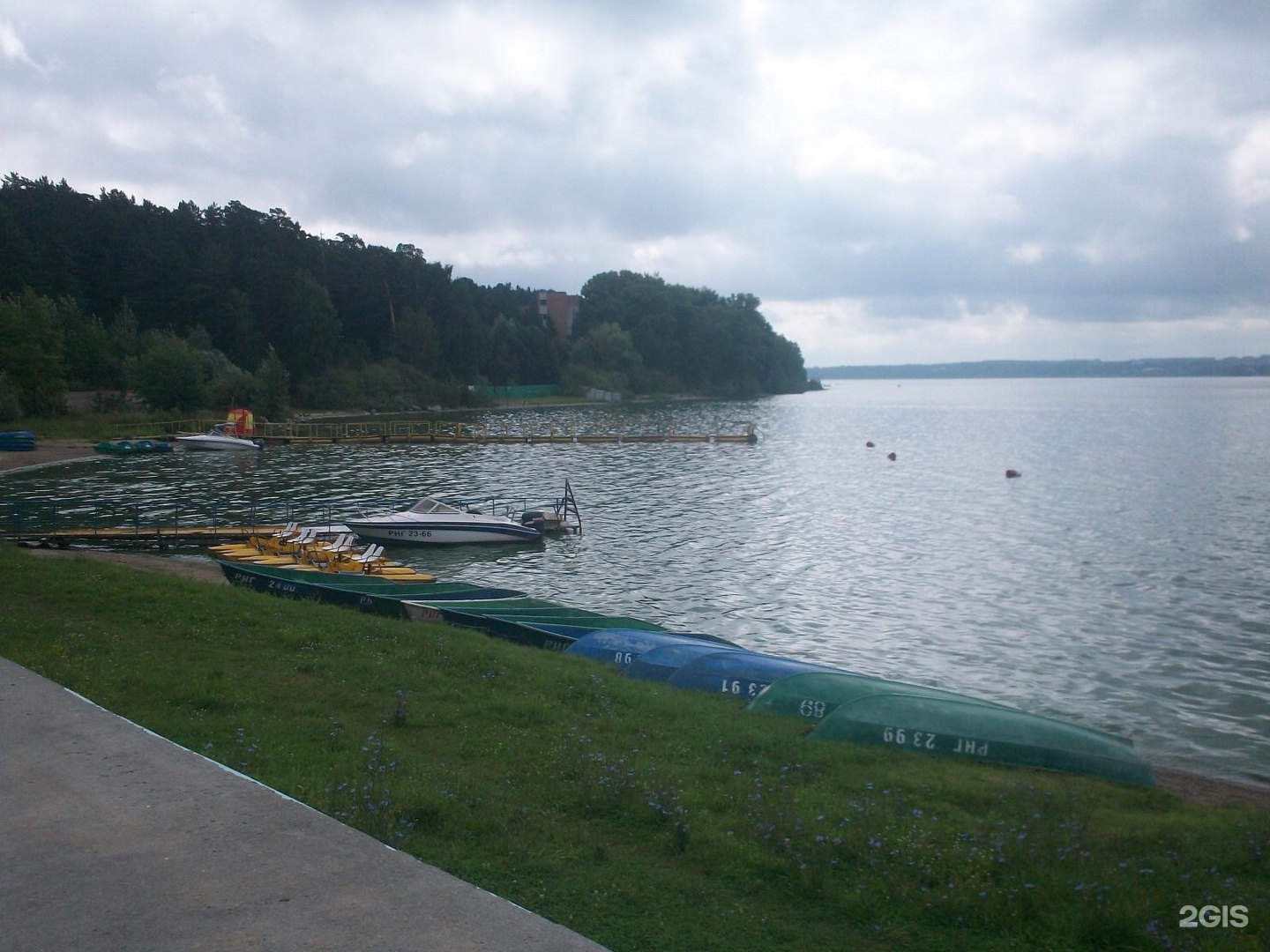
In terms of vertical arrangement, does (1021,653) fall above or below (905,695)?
below

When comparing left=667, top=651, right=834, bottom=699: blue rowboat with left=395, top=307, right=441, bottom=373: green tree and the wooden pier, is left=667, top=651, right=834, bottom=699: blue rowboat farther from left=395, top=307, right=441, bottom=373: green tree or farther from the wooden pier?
left=395, top=307, right=441, bottom=373: green tree

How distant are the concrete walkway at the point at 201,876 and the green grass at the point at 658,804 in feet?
3.03

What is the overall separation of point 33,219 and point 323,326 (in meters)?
28.7

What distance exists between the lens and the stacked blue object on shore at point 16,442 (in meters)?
59.1

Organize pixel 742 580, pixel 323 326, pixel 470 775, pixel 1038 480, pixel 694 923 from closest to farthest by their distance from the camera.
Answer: pixel 694 923 → pixel 470 775 → pixel 742 580 → pixel 1038 480 → pixel 323 326

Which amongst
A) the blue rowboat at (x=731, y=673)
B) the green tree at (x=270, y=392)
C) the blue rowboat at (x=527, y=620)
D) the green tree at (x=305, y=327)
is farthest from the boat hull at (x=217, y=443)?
the blue rowboat at (x=731, y=673)

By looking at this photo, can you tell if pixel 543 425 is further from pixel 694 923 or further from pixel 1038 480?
pixel 694 923

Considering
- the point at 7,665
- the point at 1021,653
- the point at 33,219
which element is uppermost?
the point at 33,219

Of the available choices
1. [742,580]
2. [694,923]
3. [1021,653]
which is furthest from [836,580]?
[694,923]

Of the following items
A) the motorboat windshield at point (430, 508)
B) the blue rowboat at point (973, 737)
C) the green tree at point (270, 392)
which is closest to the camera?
the blue rowboat at point (973, 737)

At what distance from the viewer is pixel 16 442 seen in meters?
59.6

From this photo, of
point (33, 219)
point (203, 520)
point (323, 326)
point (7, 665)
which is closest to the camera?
point (7, 665)

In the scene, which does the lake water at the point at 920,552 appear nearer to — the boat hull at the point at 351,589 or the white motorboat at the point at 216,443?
the white motorboat at the point at 216,443

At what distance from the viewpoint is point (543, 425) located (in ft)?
332
